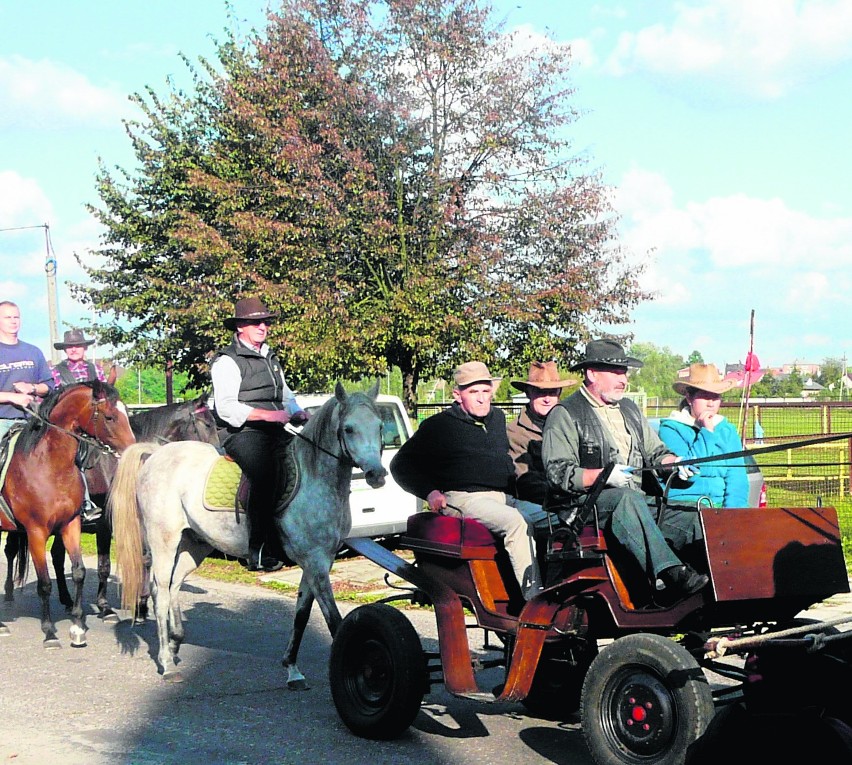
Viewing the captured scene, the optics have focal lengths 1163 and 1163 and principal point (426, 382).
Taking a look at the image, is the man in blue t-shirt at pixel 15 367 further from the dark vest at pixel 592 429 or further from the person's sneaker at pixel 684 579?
the person's sneaker at pixel 684 579

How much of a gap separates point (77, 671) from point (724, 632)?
16.9ft

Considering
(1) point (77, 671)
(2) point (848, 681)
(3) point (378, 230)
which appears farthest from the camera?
(3) point (378, 230)

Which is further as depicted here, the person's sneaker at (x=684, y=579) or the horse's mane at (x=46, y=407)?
the horse's mane at (x=46, y=407)

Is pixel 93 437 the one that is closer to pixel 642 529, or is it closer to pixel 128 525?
pixel 128 525

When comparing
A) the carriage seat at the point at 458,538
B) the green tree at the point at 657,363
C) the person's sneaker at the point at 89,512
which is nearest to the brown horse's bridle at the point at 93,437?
the person's sneaker at the point at 89,512

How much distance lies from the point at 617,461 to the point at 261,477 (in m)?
3.21

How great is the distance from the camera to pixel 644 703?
209 inches

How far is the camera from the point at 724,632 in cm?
582

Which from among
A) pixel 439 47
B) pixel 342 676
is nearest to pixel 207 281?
pixel 439 47

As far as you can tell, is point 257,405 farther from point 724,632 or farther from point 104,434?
point 724,632

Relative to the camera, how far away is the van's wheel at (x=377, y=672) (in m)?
6.47

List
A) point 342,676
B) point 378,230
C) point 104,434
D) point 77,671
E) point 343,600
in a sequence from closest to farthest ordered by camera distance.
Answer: point 342,676, point 77,671, point 104,434, point 343,600, point 378,230

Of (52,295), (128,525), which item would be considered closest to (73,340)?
(128,525)

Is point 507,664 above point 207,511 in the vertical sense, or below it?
below
